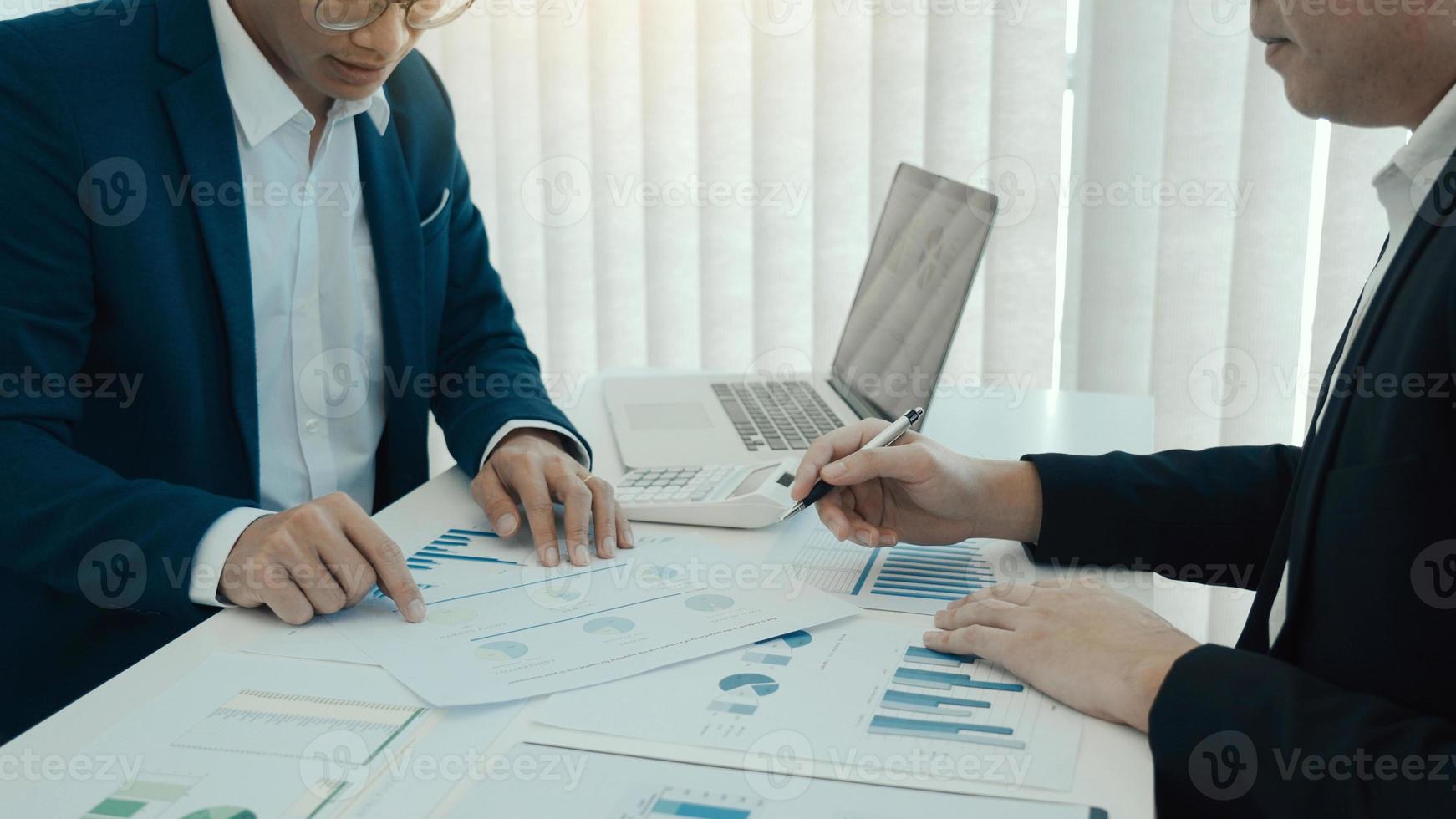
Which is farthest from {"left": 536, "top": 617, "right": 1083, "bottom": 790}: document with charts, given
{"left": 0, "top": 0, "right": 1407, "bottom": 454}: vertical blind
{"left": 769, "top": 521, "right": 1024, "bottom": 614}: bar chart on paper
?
{"left": 0, "top": 0, "right": 1407, "bottom": 454}: vertical blind

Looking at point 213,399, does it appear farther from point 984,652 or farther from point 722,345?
point 722,345

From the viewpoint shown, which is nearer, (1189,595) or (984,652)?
(984,652)

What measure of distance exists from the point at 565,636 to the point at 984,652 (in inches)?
11.8

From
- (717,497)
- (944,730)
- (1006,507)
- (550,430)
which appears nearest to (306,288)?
(550,430)

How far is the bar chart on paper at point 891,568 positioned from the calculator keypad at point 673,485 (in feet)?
0.33

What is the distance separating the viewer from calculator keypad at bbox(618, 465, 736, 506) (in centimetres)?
116

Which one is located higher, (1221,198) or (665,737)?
(1221,198)

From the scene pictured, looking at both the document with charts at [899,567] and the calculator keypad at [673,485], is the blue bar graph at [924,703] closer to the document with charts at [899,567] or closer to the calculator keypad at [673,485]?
the document with charts at [899,567]

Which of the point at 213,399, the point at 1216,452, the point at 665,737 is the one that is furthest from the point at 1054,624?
the point at 213,399

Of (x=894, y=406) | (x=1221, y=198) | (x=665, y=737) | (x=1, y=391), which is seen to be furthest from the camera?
(x=1221, y=198)

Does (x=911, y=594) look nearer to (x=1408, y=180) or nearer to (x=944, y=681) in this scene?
(x=944, y=681)

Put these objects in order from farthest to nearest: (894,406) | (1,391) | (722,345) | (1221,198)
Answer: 1. (722,345)
2. (1221,198)
3. (894,406)
4. (1,391)

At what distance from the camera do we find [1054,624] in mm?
805

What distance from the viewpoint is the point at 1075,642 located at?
0.78m
